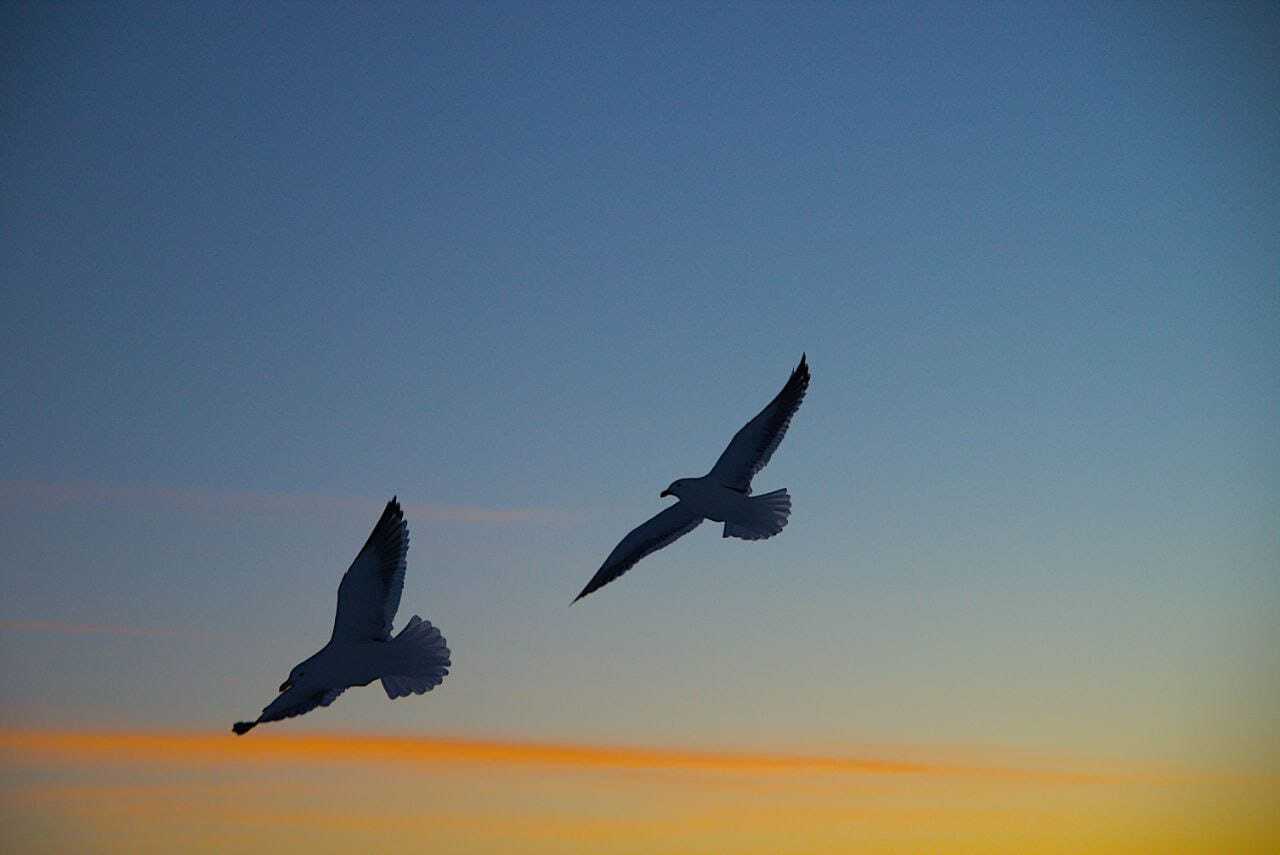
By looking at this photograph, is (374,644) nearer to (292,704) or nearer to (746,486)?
(292,704)

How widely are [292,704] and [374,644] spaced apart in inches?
55.2

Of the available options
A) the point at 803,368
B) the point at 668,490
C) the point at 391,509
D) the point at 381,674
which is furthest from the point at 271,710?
the point at 803,368

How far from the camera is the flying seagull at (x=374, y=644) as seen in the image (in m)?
18.0

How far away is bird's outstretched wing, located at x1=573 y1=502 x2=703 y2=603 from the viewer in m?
23.3

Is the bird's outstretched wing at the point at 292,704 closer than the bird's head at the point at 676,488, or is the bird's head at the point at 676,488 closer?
the bird's outstretched wing at the point at 292,704

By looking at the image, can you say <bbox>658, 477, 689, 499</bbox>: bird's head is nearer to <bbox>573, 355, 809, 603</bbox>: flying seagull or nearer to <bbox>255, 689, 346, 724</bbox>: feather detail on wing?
<bbox>573, 355, 809, 603</bbox>: flying seagull

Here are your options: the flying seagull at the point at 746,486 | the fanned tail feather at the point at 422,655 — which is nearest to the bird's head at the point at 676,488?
the flying seagull at the point at 746,486

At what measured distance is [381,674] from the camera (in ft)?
60.9

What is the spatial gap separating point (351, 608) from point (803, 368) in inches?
310

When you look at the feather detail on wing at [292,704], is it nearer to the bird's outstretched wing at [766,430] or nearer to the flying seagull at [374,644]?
the flying seagull at [374,644]

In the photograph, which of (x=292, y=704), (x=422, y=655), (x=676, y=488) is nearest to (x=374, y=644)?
(x=422, y=655)

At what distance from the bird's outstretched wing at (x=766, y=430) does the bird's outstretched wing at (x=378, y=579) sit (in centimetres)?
591

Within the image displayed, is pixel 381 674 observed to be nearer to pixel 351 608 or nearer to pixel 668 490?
pixel 351 608

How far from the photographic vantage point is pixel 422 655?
18.4 metres
